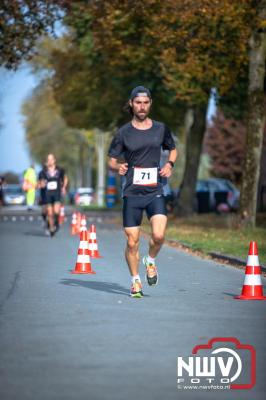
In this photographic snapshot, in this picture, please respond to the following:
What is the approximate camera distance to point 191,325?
10.5 meters

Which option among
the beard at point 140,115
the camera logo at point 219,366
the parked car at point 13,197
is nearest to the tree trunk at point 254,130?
the beard at point 140,115

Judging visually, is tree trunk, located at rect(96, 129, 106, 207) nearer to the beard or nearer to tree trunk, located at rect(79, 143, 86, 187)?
tree trunk, located at rect(79, 143, 86, 187)

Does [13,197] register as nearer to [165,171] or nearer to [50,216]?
[50,216]

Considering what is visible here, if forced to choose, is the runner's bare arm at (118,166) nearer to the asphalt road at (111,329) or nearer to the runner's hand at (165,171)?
the runner's hand at (165,171)

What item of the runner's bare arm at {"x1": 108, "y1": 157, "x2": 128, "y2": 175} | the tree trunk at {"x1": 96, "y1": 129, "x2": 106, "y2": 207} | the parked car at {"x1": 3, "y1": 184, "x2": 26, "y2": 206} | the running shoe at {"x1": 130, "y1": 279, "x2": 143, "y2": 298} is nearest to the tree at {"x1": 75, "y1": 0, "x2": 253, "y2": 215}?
the runner's bare arm at {"x1": 108, "y1": 157, "x2": 128, "y2": 175}

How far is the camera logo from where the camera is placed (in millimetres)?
7480

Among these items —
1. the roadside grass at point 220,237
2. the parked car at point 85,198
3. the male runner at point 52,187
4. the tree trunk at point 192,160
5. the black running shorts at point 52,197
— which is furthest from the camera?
the parked car at point 85,198

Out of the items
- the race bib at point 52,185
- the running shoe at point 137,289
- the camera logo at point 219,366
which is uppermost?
the race bib at point 52,185

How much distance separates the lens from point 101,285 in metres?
14.8

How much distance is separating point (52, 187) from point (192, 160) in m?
13.7

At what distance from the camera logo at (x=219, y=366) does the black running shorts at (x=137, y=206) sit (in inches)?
147

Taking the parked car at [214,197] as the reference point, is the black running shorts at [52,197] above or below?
above

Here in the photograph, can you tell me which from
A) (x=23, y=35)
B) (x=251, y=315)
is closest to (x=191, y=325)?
(x=251, y=315)

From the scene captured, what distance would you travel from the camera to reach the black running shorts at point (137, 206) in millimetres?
12938
